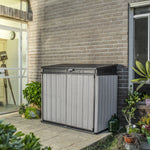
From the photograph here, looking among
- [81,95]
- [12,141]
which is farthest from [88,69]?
[12,141]

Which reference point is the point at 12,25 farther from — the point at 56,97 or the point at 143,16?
the point at 143,16

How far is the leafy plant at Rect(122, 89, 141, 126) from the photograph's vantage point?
14.4ft

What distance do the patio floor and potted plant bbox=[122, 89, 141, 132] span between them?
25.1 inches

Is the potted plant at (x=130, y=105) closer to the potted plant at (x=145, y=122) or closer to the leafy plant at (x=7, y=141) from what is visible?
the potted plant at (x=145, y=122)

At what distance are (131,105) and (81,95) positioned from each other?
112 centimetres

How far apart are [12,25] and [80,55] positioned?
2150mm

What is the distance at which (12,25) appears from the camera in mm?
5984

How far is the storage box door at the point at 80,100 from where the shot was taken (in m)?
4.11

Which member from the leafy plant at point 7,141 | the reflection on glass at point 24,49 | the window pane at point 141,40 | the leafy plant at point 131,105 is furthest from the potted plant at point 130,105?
the reflection on glass at point 24,49

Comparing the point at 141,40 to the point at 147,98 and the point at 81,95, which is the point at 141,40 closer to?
the point at 147,98

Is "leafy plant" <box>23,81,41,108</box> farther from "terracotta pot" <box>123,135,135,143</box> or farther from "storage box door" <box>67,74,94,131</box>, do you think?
"terracotta pot" <box>123,135,135,143</box>

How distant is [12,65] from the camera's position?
606cm

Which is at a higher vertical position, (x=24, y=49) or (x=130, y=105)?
(x=24, y=49)

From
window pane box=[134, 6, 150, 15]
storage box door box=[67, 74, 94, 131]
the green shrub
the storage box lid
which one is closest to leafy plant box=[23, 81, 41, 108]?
the storage box lid
